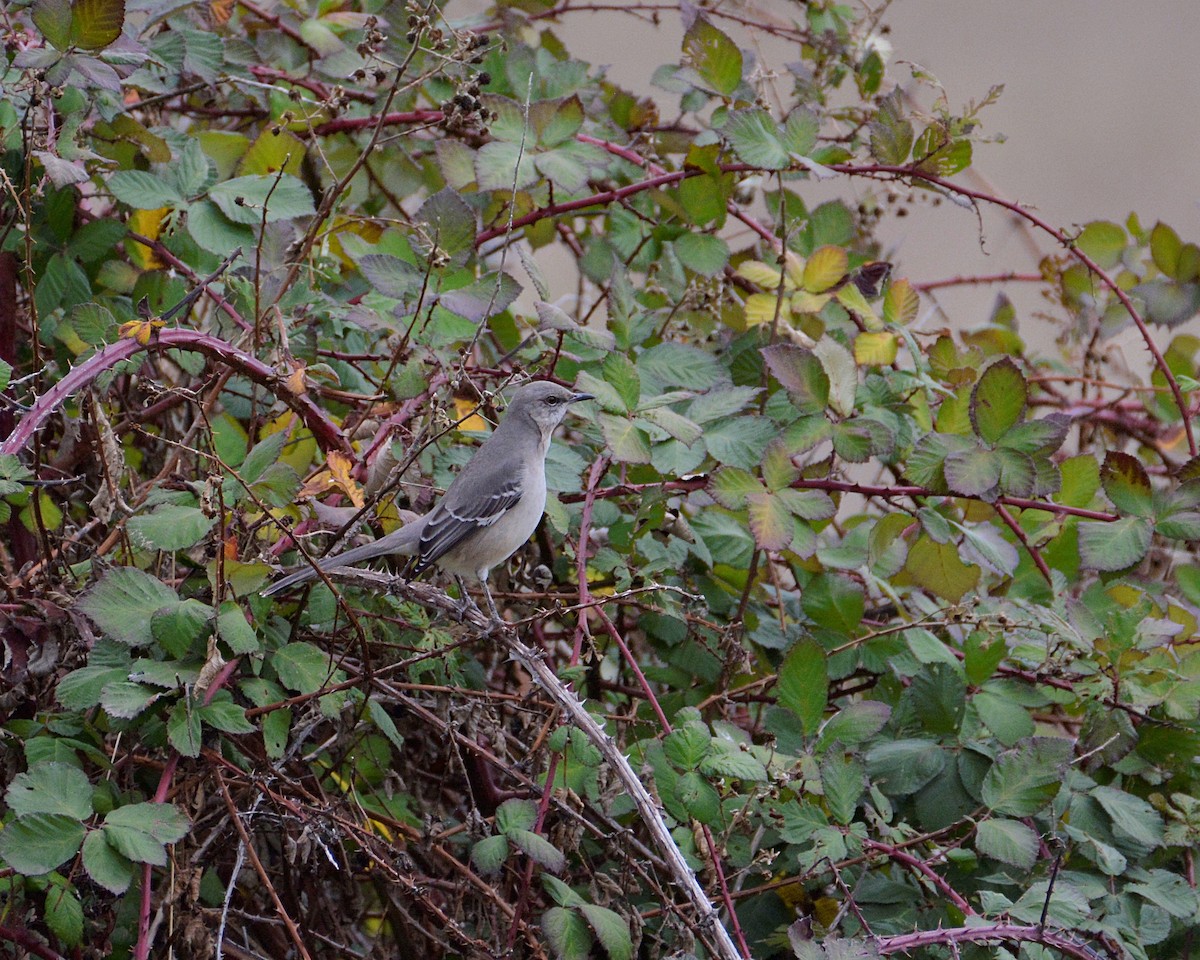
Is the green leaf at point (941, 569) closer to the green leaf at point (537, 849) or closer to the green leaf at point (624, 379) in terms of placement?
the green leaf at point (624, 379)

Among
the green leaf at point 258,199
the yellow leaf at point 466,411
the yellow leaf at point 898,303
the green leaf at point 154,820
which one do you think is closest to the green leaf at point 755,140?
the yellow leaf at point 898,303

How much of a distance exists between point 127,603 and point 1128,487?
228cm

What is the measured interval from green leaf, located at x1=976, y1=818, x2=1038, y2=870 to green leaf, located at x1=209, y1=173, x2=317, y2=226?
2.07 m

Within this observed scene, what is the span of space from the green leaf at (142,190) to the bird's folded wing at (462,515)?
967mm

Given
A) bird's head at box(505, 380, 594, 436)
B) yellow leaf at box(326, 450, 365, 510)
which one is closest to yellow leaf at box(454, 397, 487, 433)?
bird's head at box(505, 380, 594, 436)

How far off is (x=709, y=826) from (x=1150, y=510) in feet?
4.40

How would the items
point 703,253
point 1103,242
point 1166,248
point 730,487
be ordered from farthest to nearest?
1. point 1103,242
2. point 1166,248
3. point 703,253
4. point 730,487

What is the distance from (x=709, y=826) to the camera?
2.61 metres

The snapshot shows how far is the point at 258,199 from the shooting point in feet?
9.71

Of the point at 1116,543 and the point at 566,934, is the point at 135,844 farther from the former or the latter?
the point at 1116,543

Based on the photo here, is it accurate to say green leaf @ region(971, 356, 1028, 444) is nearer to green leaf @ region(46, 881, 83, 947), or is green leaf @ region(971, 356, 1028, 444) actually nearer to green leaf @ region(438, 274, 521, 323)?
green leaf @ region(438, 274, 521, 323)

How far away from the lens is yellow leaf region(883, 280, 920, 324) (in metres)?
3.38

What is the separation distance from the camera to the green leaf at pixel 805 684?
2.68 meters

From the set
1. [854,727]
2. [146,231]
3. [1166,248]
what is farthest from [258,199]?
[1166,248]
